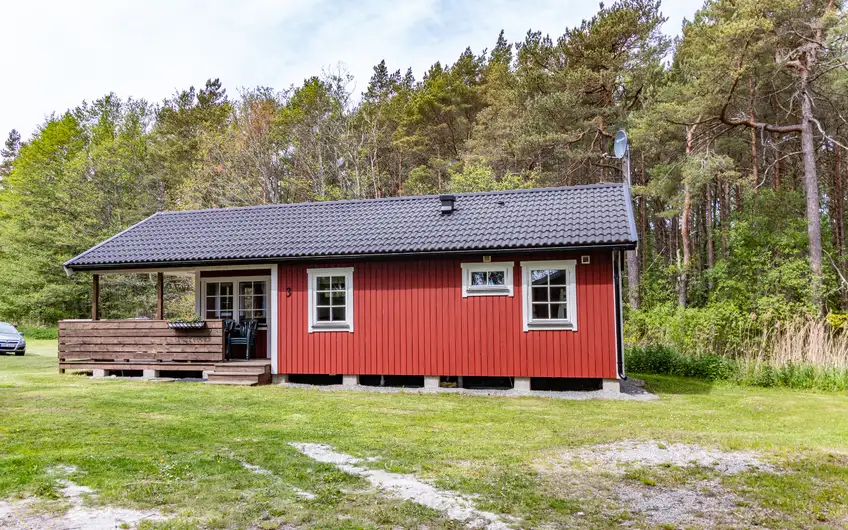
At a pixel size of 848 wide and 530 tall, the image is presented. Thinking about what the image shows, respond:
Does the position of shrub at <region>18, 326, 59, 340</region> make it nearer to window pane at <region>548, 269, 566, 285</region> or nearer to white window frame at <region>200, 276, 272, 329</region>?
white window frame at <region>200, 276, 272, 329</region>

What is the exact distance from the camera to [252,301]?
41.6ft

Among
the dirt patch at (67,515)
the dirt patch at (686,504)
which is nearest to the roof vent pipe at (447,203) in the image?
the dirt patch at (686,504)

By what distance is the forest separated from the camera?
16.5 meters

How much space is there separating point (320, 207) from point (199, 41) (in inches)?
197

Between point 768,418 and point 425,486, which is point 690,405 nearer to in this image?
point 768,418

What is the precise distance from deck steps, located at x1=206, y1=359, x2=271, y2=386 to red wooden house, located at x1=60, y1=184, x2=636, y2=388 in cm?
3

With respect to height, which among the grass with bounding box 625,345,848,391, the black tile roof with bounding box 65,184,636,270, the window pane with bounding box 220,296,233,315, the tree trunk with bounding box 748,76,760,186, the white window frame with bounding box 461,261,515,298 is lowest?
the grass with bounding box 625,345,848,391

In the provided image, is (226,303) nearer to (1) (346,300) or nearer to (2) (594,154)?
(1) (346,300)

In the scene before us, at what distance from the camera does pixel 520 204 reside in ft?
39.3

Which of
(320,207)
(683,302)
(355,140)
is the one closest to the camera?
(320,207)

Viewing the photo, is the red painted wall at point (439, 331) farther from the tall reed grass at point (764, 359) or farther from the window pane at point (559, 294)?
the tall reed grass at point (764, 359)

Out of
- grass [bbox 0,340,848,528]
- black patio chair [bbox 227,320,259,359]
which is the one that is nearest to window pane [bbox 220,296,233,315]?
black patio chair [bbox 227,320,259,359]

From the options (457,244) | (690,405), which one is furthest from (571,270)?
(690,405)

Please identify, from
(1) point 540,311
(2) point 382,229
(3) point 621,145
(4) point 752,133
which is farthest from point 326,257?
(4) point 752,133
